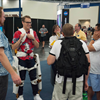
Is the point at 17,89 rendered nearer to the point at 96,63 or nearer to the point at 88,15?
the point at 96,63

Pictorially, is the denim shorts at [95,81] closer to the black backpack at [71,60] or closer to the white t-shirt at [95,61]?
the white t-shirt at [95,61]

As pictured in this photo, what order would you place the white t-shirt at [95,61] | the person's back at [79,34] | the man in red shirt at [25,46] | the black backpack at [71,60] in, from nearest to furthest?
the black backpack at [71,60], the white t-shirt at [95,61], the man in red shirt at [25,46], the person's back at [79,34]

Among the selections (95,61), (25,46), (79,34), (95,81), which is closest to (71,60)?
(95,61)

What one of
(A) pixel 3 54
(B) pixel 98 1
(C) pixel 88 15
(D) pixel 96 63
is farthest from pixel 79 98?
(C) pixel 88 15

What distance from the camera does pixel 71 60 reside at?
1.61m

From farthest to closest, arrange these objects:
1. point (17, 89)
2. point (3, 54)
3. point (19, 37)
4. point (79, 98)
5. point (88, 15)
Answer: point (88, 15) < point (17, 89) < point (19, 37) < point (79, 98) < point (3, 54)

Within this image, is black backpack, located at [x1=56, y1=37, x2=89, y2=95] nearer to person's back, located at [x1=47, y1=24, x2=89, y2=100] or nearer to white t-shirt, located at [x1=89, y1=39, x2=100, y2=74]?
person's back, located at [x1=47, y1=24, x2=89, y2=100]

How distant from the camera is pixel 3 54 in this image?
4.63 feet

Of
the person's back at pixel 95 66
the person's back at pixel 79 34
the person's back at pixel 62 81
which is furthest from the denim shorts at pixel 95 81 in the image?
the person's back at pixel 79 34

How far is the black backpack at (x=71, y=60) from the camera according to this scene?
5.32 feet

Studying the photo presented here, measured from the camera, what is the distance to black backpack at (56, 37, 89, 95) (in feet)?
5.32

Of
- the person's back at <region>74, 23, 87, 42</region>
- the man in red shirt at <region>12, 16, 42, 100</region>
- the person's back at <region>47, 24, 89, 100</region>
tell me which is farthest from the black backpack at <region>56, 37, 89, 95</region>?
the person's back at <region>74, 23, 87, 42</region>

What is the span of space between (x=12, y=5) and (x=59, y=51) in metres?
16.7

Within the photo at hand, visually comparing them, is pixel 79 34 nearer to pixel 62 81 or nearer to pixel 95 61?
pixel 95 61
